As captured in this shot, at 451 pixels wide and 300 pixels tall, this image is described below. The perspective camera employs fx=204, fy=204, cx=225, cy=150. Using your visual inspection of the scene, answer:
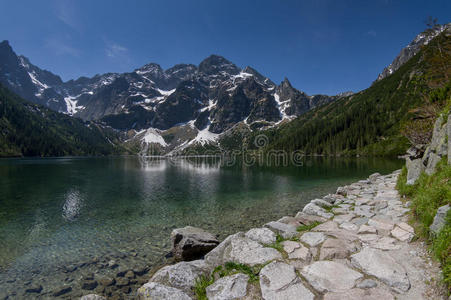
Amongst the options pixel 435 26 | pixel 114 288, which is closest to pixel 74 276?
pixel 114 288

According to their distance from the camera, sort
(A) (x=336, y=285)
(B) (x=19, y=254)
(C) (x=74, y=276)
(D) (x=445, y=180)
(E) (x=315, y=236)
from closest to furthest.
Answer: (A) (x=336, y=285)
(D) (x=445, y=180)
(E) (x=315, y=236)
(C) (x=74, y=276)
(B) (x=19, y=254)

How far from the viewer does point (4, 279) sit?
11469mm

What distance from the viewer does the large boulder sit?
1288 centimetres

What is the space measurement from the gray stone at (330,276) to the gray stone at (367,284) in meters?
0.17

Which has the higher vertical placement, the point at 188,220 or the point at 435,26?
the point at 435,26

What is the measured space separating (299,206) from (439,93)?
60.7 ft

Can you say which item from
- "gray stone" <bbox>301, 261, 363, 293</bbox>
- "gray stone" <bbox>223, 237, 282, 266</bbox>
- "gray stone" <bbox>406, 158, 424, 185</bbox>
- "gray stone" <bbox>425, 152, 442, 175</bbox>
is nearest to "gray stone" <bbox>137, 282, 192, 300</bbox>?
"gray stone" <bbox>223, 237, 282, 266</bbox>

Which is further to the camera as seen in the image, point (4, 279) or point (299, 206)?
point (299, 206)

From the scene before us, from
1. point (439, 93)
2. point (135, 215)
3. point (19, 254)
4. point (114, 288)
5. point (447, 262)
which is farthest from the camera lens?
point (135, 215)

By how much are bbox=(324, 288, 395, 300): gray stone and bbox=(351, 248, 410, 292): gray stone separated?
0.38 m

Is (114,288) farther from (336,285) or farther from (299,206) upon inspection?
Answer: (299,206)

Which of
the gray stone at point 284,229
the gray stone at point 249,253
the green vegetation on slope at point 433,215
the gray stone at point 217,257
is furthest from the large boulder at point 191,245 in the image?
the green vegetation on slope at point 433,215

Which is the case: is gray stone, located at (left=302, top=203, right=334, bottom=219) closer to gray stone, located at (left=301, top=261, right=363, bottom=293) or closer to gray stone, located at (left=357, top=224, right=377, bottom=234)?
gray stone, located at (left=357, top=224, right=377, bottom=234)

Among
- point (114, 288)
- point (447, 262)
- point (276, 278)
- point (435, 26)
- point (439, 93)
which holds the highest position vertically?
point (435, 26)
